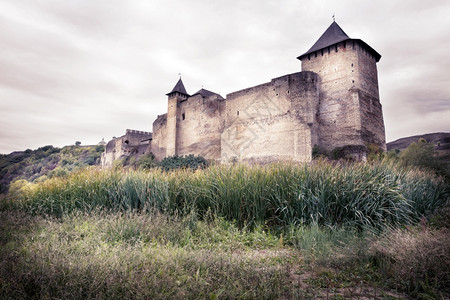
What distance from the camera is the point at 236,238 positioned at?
17.1ft

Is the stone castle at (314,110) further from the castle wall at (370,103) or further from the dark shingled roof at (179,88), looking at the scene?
the dark shingled roof at (179,88)

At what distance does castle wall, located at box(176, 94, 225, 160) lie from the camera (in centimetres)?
2914

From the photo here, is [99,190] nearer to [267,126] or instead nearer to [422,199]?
[422,199]

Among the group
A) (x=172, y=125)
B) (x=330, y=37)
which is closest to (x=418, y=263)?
(x=330, y=37)

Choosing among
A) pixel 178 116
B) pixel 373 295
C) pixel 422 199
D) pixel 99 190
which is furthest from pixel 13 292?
pixel 178 116

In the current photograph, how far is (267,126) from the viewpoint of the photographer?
958 inches

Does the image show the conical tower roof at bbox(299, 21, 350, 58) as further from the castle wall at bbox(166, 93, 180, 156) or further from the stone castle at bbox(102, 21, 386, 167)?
the castle wall at bbox(166, 93, 180, 156)

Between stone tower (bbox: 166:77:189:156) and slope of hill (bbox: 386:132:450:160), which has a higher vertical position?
stone tower (bbox: 166:77:189:156)

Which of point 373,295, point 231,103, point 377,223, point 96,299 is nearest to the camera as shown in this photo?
point 96,299

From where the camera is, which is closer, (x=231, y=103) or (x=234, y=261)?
(x=234, y=261)

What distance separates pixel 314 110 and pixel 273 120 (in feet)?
11.7

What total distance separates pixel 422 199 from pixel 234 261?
6.41m

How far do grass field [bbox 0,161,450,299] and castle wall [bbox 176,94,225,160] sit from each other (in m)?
20.5

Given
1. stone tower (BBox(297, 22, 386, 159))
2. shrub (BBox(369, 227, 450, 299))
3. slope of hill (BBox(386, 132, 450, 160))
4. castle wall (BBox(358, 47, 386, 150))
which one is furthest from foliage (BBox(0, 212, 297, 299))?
slope of hill (BBox(386, 132, 450, 160))
